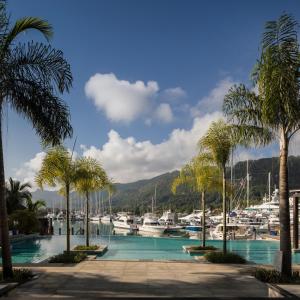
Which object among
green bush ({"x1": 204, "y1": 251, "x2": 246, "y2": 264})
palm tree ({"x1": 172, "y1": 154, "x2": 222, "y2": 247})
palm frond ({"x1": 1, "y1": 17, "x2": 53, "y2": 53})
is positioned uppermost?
palm frond ({"x1": 1, "y1": 17, "x2": 53, "y2": 53})

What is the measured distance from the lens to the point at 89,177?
2392 cm

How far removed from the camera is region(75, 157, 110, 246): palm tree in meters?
22.9

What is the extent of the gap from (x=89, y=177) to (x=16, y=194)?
27565mm

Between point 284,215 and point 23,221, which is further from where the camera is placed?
point 23,221

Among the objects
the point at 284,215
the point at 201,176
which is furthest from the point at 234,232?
the point at 284,215

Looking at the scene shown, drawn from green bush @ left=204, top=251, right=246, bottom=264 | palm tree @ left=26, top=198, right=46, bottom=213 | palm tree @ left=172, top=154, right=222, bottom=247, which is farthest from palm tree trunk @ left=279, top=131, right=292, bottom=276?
palm tree @ left=26, top=198, right=46, bottom=213

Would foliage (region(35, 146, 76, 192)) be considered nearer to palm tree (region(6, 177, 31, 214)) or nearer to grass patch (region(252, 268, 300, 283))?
grass patch (region(252, 268, 300, 283))

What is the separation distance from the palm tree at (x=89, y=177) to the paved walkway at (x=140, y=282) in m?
6.10

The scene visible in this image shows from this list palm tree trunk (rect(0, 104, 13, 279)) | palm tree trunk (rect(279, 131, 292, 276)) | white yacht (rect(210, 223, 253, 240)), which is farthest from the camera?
white yacht (rect(210, 223, 253, 240))

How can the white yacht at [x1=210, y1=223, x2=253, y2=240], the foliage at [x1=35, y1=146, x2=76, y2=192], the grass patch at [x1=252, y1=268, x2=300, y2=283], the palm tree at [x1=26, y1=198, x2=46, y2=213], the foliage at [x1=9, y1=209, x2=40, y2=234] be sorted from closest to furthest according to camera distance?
the grass patch at [x1=252, y1=268, x2=300, y2=283] < the foliage at [x1=35, y1=146, x2=76, y2=192] < the foliage at [x1=9, y1=209, x2=40, y2=234] < the palm tree at [x1=26, y1=198, x2=46, y2=213] < the white yacht at [x1=210, y1=223, x2=253, y2=240]

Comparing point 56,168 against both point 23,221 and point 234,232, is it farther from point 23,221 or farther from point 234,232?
point 234,232

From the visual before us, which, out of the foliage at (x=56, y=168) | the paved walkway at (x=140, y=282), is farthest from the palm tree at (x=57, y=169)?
the paved walkway at (x=140, y=282)

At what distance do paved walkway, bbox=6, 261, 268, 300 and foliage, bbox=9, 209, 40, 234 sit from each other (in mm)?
28716

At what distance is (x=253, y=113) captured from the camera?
15.0 m
